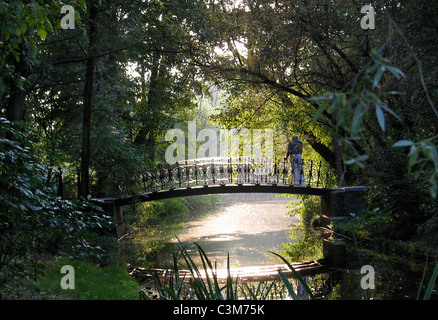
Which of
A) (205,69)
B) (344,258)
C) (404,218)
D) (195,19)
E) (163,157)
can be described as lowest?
(344,258)

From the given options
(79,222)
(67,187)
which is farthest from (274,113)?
(79,222)

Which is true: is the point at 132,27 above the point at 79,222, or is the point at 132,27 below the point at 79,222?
above

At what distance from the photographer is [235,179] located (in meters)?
19.0

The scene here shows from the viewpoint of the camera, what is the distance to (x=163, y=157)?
24188 millimetres

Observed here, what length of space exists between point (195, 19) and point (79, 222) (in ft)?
28.9

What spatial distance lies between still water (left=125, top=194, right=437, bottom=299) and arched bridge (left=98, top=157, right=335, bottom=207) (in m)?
1.82

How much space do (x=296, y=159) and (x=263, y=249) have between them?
14.8 feet

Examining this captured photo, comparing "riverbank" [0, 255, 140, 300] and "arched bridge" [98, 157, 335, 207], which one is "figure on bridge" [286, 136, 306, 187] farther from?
"riverbank" [0, 255, 140, 300]

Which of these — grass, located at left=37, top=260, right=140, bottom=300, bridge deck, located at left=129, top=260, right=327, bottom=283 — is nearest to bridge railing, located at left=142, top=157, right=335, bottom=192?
bridge deck, located at left=129, top=260, right=327, bottom=283

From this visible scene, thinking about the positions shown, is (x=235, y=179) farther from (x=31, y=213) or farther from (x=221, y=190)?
(x=31, y=213)

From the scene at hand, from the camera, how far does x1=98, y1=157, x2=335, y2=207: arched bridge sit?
1698 centimetres

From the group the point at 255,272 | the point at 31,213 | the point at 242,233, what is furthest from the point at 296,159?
the point at 31,213

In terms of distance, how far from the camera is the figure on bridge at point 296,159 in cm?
1773
